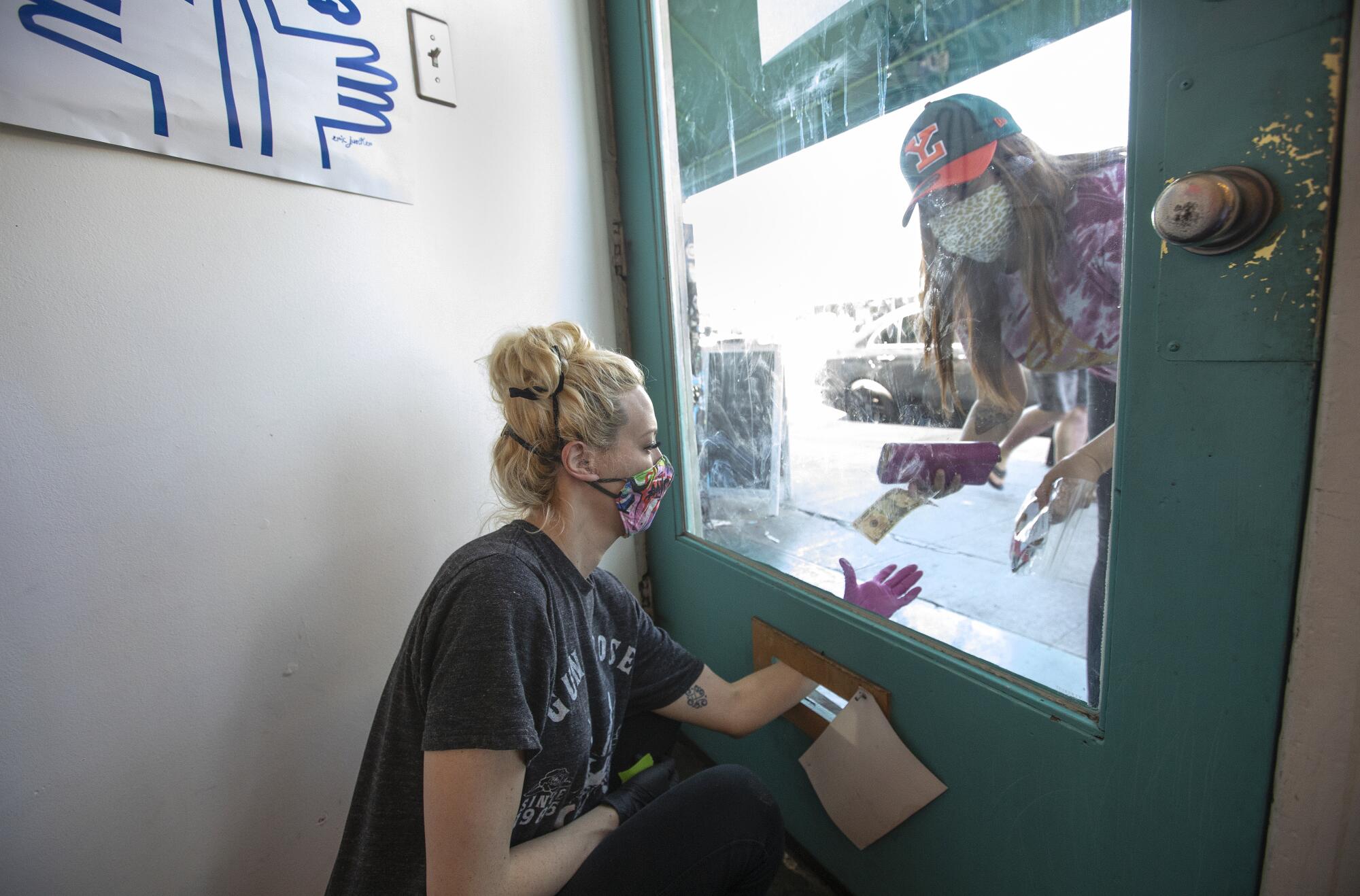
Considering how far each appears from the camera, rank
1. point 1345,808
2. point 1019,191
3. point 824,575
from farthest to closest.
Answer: point 824,575 → point 1019,191 → point 1345,808

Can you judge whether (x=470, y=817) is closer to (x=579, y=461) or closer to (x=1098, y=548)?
(x=579, y=461)

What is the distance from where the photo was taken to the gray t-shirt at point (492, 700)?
688 mm

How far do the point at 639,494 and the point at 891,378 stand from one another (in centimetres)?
45

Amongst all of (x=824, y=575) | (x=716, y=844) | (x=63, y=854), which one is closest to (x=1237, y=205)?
(x=824, y=575)

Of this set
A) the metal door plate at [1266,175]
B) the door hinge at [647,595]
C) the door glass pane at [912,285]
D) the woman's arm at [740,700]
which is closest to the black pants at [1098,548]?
the door glass pane at [912,285]

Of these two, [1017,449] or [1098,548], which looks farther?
[1017,449]

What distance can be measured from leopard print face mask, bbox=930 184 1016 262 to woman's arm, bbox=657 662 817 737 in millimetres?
773

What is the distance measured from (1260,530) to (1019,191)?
1.55ft

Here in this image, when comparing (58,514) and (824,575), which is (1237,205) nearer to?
(824,575)

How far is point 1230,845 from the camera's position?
1.85 feet

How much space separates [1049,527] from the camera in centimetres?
77

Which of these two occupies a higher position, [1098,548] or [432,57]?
[432,57]

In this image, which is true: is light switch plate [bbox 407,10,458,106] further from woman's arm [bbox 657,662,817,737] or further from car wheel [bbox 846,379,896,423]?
woman's arm [bbox 657,662,817,737]

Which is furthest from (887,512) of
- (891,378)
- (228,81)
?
(228,81)
